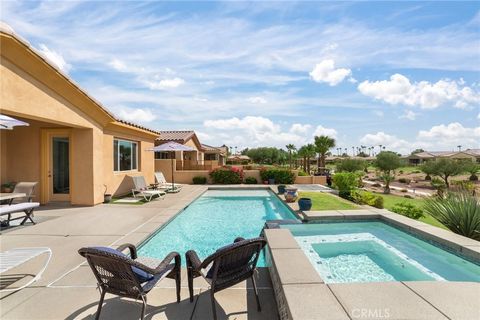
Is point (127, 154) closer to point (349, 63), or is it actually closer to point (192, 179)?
point (192, 179)

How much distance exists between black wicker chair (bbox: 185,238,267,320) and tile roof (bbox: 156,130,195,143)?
76.3 feet

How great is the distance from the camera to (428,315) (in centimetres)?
255

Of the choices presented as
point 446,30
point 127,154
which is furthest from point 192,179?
point 446,30

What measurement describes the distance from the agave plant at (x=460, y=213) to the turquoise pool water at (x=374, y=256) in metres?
0.99

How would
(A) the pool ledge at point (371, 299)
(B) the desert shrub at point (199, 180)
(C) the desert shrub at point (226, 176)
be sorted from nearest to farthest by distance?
(A) the pool ledge at point (371, 299), (C) the desert shrub at point (226, 176), (B) the desert shrub at point (199, 180)

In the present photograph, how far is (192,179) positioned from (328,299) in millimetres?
19549

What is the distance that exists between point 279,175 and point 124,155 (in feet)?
39.8

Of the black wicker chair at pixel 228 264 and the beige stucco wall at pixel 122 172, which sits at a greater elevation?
the beige stucco wall at pixel 122 172

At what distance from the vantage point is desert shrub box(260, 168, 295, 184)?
69.5 ft

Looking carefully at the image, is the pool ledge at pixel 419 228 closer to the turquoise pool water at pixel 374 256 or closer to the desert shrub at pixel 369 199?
the turquoise pool water at pixel 374 256

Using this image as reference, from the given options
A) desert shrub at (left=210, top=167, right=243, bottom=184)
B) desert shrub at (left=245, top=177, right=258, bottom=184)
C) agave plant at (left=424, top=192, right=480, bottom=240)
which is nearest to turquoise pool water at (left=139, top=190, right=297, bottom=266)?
agave plant at (left=424, top=192, right=480, bottom=240)

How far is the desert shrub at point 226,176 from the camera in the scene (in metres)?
21.2

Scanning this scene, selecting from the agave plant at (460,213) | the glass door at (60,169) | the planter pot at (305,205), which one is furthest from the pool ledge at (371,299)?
the glass door at (60,169)

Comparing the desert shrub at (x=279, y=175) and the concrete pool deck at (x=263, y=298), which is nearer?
the concrete pool deck at (x=263, y=298)
